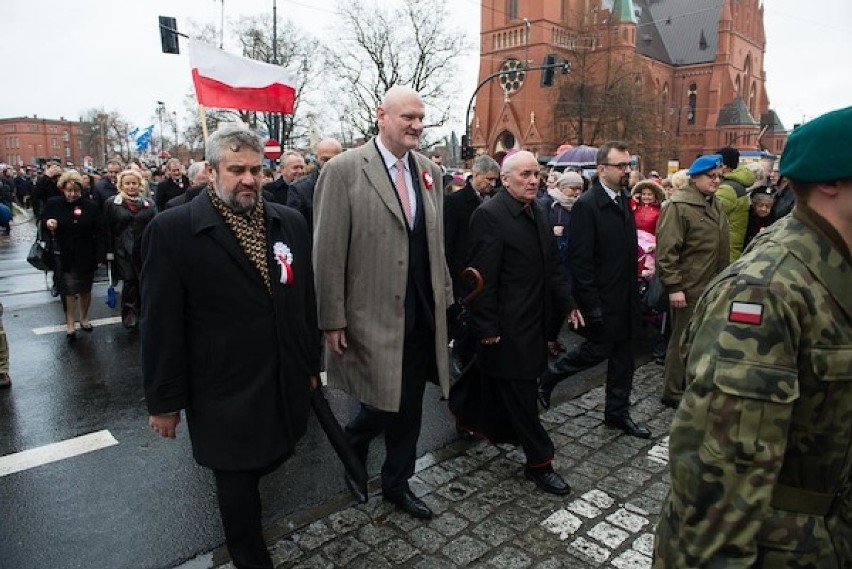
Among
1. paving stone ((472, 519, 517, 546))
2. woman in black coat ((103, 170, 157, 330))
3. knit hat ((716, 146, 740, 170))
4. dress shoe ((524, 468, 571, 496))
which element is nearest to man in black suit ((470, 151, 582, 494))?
dress shoe ((524, 468, 571, 496))

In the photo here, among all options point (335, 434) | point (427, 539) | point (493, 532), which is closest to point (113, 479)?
point (335, 434)

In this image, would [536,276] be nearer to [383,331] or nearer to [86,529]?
[383,331]

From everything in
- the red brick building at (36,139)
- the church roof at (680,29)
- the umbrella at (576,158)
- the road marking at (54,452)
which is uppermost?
the church roof at (680,29)

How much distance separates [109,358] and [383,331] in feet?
14.8

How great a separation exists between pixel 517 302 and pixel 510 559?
4.77 feet

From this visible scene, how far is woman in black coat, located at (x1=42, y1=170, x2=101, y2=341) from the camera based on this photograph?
7137 mm

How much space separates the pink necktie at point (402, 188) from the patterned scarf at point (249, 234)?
0.92 m

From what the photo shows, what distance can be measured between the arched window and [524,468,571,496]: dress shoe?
72.5 m

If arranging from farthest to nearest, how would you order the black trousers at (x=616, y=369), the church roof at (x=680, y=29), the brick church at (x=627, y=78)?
the church roof at (x=680, y=29)
the brick church at (x=627, y=78)
the black trousers at (x=616, y=369)

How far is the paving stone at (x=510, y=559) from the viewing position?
2.99m

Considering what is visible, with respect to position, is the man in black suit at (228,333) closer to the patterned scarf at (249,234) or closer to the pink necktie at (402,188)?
the patterned scarf at (249,234)

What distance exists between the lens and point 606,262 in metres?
4.52

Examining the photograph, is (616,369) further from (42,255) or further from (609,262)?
(42,255)

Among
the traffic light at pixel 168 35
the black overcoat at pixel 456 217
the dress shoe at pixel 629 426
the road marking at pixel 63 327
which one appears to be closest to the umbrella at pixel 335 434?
the dress shoe at pixel 629 426
